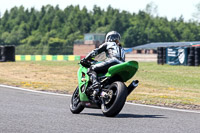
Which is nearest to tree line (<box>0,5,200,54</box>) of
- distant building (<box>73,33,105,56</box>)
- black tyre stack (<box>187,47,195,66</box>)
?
distant building (<box>73,33,105,56</box>)

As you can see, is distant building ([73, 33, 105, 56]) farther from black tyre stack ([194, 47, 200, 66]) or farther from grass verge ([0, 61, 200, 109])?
grass verge ([0, 61, 200, 109])

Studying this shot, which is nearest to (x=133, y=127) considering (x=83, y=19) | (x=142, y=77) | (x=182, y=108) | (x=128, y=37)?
(x=182, y=108)

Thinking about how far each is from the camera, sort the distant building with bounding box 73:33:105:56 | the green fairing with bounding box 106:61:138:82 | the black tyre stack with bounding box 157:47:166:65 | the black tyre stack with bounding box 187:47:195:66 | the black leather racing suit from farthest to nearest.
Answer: the distant building with bounding box 73:33:105:56, the black tyre stack with bounding box 157:47:166:65, the black tyre stack with bounding box 187:47:195:66, the black leather racing suit, the green fairing with bounding box 106:61:138:82

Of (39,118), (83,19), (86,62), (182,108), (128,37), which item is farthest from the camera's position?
(83,19)

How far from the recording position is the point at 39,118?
7898 millimetres

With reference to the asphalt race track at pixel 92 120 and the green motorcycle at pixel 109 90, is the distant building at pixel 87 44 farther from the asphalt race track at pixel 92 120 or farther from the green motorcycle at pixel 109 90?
the green motorcycle at pixel 109 90

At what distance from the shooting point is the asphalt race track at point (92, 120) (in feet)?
22.2

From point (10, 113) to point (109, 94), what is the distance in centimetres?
188

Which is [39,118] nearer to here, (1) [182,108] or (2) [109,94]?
(2) [109,94]

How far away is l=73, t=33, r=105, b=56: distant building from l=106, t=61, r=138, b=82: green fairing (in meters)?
99.6

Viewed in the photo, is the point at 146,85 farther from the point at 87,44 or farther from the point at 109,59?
the point at 87,44

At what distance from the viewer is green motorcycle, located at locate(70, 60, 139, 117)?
8.03 m

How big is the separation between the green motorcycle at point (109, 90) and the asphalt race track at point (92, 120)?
0.72ft

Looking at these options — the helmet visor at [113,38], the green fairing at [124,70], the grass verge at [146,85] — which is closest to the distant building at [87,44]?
the grass verge at [146,85]
